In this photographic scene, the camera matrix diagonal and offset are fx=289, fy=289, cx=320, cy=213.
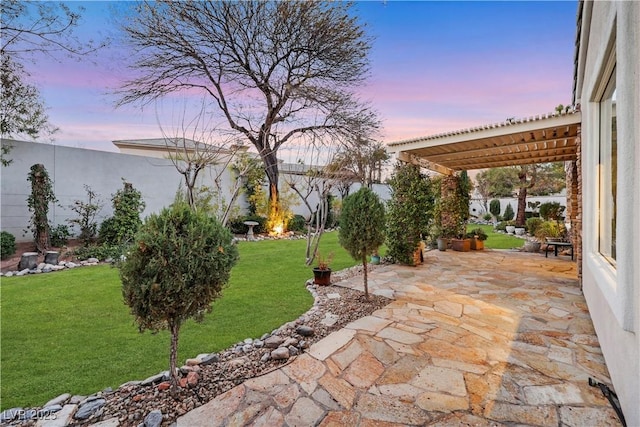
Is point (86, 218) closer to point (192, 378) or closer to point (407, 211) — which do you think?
point (192, 378)

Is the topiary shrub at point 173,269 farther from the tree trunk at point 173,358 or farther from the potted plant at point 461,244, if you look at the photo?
the potted plant at point 461,244

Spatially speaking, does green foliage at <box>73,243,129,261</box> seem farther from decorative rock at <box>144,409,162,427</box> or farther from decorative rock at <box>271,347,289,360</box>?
decorative rock at <box>144,409,162,427</box>

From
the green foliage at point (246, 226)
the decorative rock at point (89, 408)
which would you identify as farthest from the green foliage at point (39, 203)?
the decorative rock at point (89, 408)

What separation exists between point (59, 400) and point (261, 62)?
466 inches

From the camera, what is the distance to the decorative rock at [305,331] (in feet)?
11.3

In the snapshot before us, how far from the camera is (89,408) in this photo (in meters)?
2.11

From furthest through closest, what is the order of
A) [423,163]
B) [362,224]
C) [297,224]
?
[297,224], [423,163], [362,224]

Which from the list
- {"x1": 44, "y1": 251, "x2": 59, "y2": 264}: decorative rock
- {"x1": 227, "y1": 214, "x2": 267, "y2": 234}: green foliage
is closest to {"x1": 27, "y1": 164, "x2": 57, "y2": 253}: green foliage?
{"x1": 44, "y1": 251, "x2": 59, "y2": 264}: decorative rock


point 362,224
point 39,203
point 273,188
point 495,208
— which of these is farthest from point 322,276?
point 495,208

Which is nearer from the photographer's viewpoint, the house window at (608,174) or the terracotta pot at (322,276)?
the house window at (608,174)

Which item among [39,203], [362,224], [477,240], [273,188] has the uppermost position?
[273,188]

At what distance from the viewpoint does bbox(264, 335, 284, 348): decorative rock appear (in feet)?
10.3

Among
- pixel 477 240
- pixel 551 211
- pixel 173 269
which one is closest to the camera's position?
pixel 173 269

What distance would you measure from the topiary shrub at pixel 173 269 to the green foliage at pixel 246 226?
35.2 ft
